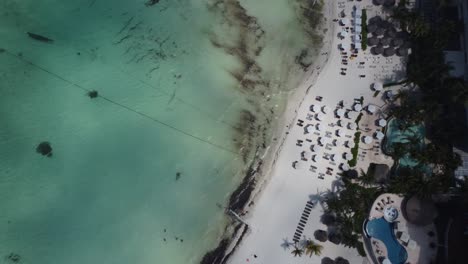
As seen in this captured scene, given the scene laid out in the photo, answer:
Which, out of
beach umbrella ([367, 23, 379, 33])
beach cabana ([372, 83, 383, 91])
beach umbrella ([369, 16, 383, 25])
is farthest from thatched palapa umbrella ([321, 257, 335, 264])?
beach umbrella ([369, 16, 383, 25])

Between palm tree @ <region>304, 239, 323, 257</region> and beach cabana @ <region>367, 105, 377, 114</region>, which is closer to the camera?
palm tree @ <region>304, 239, 323, 257</region>

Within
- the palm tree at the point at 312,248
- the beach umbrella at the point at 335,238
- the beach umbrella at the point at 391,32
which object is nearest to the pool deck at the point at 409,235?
the beach umbrella at the point at 335,238

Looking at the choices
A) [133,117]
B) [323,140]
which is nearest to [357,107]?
[323,140]

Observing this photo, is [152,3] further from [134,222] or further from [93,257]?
[93,257]

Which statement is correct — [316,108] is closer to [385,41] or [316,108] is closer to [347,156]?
[347,156]

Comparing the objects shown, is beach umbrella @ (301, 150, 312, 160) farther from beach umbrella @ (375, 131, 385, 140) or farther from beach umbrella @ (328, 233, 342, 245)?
beach umbrella @ (328, 233, 342, 245)

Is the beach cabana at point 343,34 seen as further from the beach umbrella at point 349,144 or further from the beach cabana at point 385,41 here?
the beach umbrella at point 349,144

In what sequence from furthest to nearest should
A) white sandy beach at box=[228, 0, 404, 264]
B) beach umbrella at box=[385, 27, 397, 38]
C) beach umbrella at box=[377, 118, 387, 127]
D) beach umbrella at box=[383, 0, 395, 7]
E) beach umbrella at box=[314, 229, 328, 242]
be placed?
beach umbrella at box=[383, 0, 395, 7] < beach umbrella at box=[385, 27, 397, 38] < beach umbrella at box=[377, 118, 387, 127] < white sandy beach at box=[228, 0, 404, 264] < beach umbrella at box=[314, 229, 328, 242]
